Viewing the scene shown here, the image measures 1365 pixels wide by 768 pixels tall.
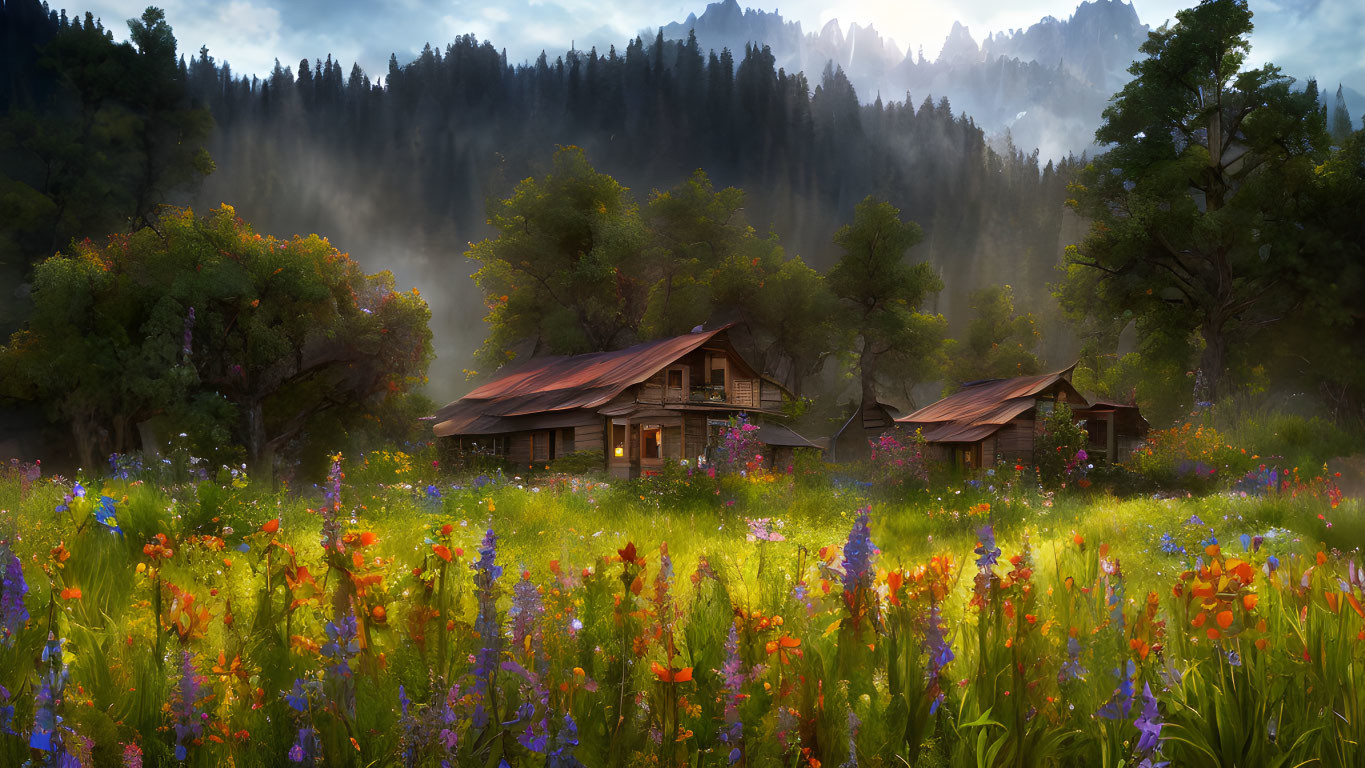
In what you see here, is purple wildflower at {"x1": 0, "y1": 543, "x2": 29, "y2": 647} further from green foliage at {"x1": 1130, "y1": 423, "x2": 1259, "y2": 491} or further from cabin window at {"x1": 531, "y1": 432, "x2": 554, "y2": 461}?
cabin window at {"x1": 531, "y1": 432, "x2": 554, "y2": 461}

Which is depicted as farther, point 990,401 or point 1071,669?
point 990,401

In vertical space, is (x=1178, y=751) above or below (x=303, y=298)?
below

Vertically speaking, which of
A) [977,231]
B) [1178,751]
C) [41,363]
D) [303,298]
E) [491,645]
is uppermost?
[977,231]

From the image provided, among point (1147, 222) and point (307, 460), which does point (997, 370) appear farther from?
point (307, 460)

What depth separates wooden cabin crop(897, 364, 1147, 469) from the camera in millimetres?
27203

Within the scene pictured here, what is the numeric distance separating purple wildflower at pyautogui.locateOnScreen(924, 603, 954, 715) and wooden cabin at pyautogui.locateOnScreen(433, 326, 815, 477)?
20986 millimetres

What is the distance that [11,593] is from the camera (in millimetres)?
2617

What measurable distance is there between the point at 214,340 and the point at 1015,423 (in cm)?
2488

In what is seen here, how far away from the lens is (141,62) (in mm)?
33312

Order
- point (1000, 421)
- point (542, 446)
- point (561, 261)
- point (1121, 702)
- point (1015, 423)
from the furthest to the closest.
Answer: point (561, 261), point (542, 446), point (1015, 423), point (1000, 421), point (1121, 702)

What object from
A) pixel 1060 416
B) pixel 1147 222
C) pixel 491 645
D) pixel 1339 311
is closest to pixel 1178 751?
pixel 491 645

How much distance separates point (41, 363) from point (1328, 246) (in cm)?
3928

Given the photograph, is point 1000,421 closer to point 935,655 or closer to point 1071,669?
point 1071,669

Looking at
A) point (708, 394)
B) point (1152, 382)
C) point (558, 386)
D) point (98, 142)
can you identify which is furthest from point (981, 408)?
point (98, 142)
